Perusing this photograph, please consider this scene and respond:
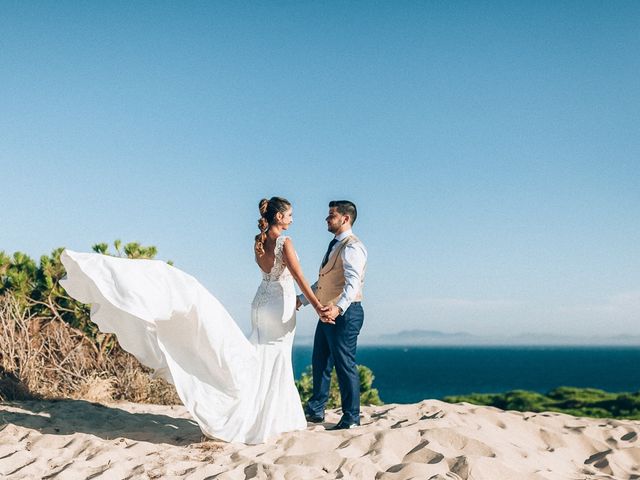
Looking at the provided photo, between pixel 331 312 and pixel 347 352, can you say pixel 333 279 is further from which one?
pixel 347 352

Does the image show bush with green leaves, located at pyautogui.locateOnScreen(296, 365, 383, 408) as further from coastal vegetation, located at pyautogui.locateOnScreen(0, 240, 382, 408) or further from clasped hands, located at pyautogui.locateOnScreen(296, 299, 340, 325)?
clasped hands, located at pyautogui.locateOnScreen(296, 299, 340, 325)

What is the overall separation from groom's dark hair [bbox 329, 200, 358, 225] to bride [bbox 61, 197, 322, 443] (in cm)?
57

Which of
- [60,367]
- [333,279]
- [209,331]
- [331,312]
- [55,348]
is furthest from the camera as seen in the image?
[55,348]

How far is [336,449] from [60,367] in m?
5.52

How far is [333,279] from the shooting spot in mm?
7590

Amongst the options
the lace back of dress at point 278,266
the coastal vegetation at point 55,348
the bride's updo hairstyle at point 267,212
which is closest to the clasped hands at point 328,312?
the lace back of dress at point 278,266

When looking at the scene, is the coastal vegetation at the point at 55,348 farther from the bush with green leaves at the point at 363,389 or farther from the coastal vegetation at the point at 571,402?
the coastal vegetation at the point at 571,402

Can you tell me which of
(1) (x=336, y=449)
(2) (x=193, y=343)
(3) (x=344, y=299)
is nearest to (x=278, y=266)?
(3) (x=344, y=299)

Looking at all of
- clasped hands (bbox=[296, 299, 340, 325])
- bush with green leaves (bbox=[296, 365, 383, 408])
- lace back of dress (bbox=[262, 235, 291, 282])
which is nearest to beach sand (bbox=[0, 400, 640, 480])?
clasped hands (bbox=[296, 299, 340, 325])

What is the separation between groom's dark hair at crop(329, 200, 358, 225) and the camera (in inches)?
295

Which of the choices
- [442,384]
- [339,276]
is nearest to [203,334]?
[339,276]

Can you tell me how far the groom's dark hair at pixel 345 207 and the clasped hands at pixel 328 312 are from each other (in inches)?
41.1

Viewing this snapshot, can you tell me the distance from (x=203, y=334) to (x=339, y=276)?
1.70 m

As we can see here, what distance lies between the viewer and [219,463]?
6.18 m
